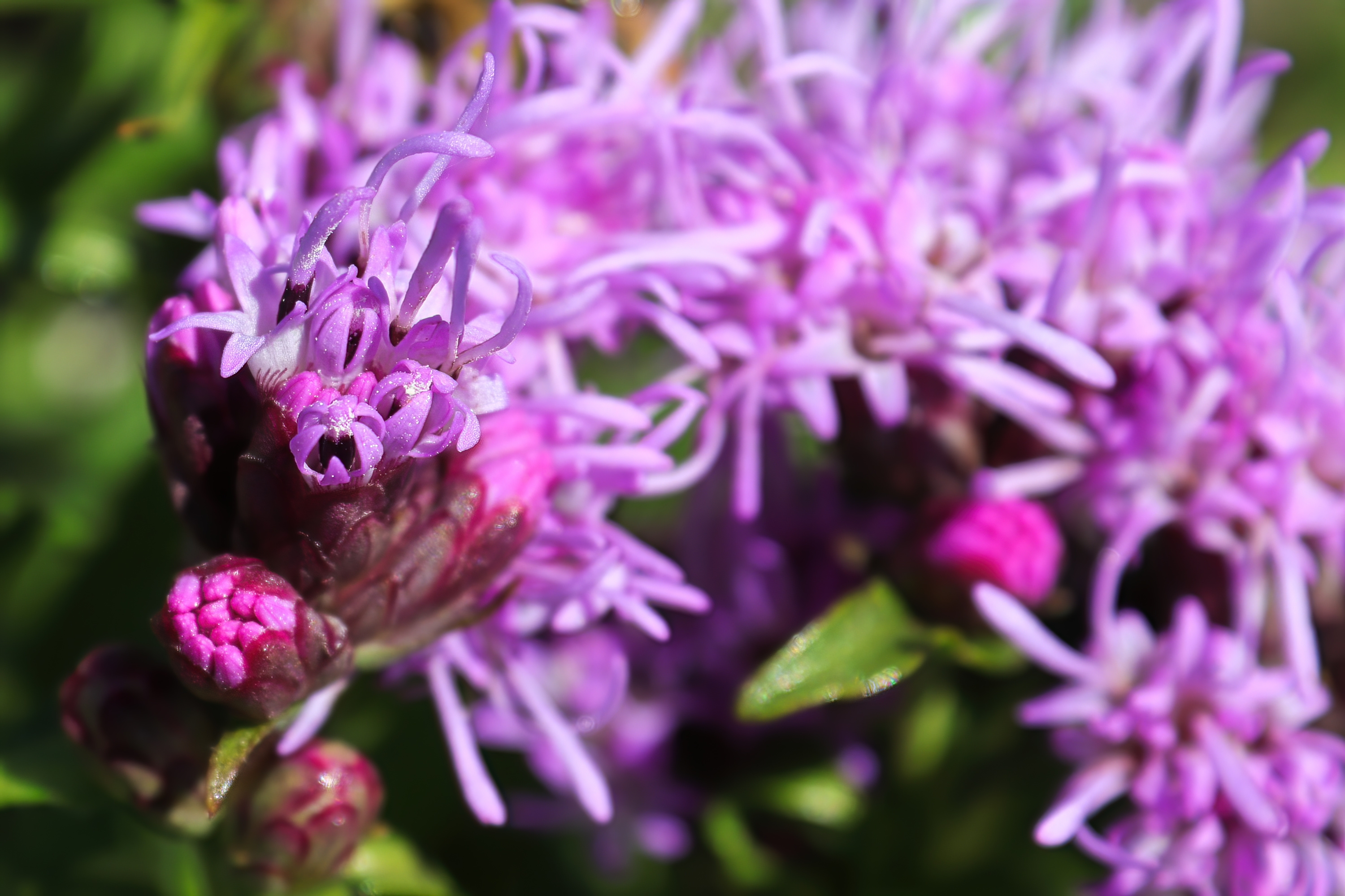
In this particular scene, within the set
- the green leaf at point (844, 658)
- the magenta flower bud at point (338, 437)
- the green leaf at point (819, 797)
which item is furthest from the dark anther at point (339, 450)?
the green leaf at point (819, 797)

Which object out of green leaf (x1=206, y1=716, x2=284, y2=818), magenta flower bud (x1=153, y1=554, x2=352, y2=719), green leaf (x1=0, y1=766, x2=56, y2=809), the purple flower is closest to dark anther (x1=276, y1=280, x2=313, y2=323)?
magenta flower bud (x1=153, y1=554, x2=352, y2=719)

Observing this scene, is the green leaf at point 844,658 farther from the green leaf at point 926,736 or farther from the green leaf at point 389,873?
the green leaf at point 389,873

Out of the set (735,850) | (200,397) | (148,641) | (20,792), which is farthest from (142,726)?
(735,850)

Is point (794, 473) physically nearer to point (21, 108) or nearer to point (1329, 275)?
point (1329, 275)

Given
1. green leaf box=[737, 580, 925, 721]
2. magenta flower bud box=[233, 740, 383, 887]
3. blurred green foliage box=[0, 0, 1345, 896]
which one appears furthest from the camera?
blurred green foliage box=[0, 0, 1345, 896]

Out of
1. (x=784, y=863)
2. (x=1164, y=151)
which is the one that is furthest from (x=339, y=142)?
(x=784, y=863)

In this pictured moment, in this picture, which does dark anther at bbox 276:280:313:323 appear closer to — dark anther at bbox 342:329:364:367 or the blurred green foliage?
dark anther at bbox 342:329:364:367
